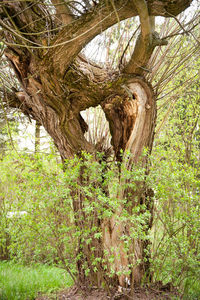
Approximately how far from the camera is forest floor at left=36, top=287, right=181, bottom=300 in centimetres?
352

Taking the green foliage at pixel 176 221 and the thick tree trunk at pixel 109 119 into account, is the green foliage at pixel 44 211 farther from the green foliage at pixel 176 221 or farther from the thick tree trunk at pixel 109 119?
the green foliage at pixel 176 221

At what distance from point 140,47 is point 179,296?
3.32 meters

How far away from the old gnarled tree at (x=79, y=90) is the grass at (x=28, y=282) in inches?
28.1

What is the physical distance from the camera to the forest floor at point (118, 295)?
352 centimetres

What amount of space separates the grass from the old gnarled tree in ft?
2.35

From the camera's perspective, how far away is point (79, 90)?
145 inches

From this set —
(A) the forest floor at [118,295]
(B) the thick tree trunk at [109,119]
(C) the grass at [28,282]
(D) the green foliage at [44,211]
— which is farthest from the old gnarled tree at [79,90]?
(C) the grass at [28,282]

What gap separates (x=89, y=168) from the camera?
11.1 ft

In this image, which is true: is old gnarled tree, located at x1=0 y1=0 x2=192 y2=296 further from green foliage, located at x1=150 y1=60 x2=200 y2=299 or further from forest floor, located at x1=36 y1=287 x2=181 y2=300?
green foliage, located at x1=150 y1=60 x2=200 y2=299

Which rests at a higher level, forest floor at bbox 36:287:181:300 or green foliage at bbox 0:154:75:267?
green foliage at bbox 0:154:75:267

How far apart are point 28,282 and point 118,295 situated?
1574mm

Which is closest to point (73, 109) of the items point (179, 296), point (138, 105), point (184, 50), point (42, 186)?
point (138, 105)

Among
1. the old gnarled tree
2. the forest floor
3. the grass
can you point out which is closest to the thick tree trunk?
the old gnarled tree

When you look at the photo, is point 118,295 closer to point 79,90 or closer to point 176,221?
point 176,221
